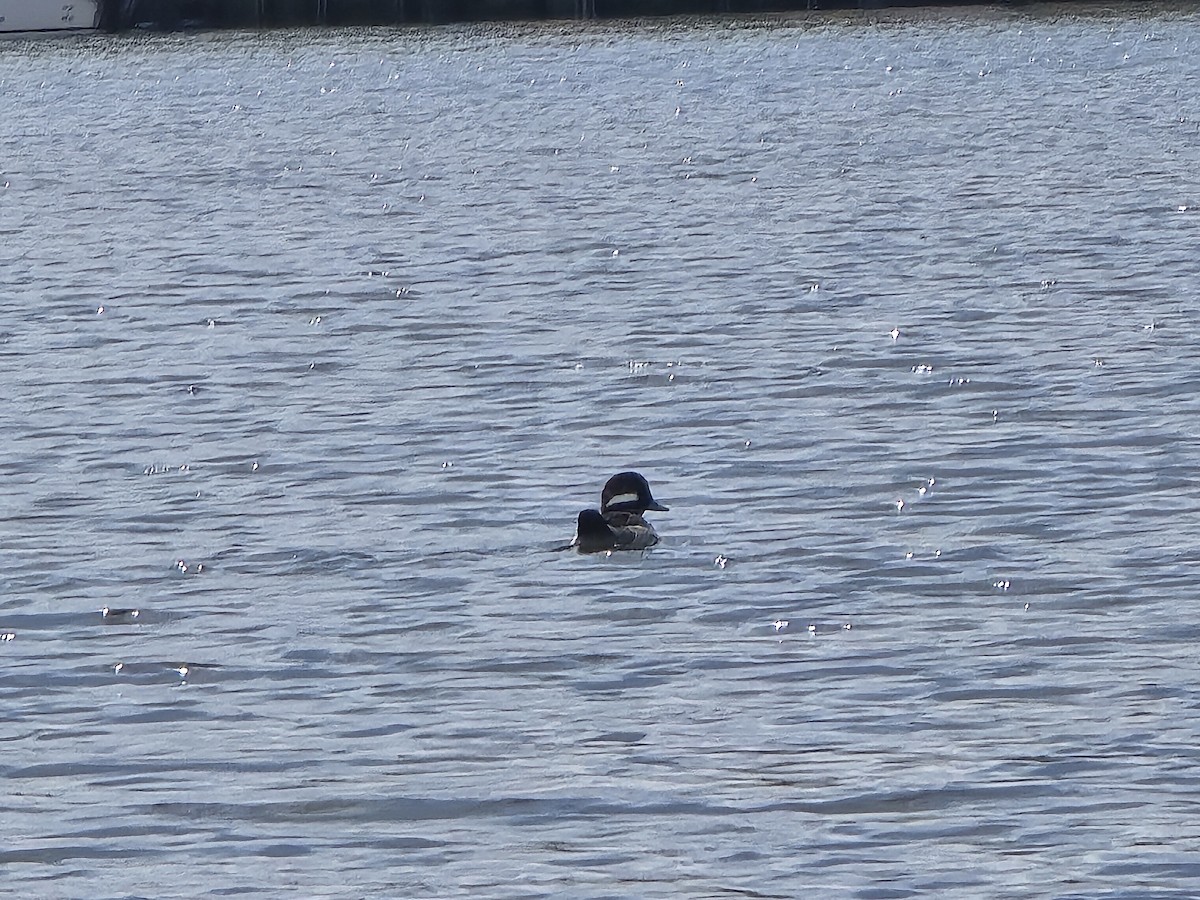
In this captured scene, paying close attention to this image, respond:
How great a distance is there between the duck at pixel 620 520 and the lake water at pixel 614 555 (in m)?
0.18

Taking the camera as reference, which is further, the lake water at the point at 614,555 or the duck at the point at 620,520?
the duck at the point at 620,520

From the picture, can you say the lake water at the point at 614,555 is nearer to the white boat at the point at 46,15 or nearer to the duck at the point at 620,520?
the duck at the point at 620,520

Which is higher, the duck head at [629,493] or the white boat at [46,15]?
the white boat at [46,15]

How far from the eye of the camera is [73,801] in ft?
34.5

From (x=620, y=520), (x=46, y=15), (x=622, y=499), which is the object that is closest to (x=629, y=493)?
(x=622, y=499)

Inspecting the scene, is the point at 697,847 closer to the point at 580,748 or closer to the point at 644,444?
the point at 580,748

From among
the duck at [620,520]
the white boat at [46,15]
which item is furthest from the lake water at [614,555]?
the white boat at [46,15]

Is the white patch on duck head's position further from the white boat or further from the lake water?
the white boat

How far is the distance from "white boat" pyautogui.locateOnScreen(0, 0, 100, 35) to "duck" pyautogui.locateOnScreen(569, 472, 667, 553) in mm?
75755

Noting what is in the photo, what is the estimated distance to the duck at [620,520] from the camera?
14.5m

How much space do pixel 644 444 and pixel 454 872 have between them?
8624mm

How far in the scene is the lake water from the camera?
396 inches

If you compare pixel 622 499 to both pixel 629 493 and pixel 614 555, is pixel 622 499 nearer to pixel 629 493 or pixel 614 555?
pixel 629 493

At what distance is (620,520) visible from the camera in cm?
1457
